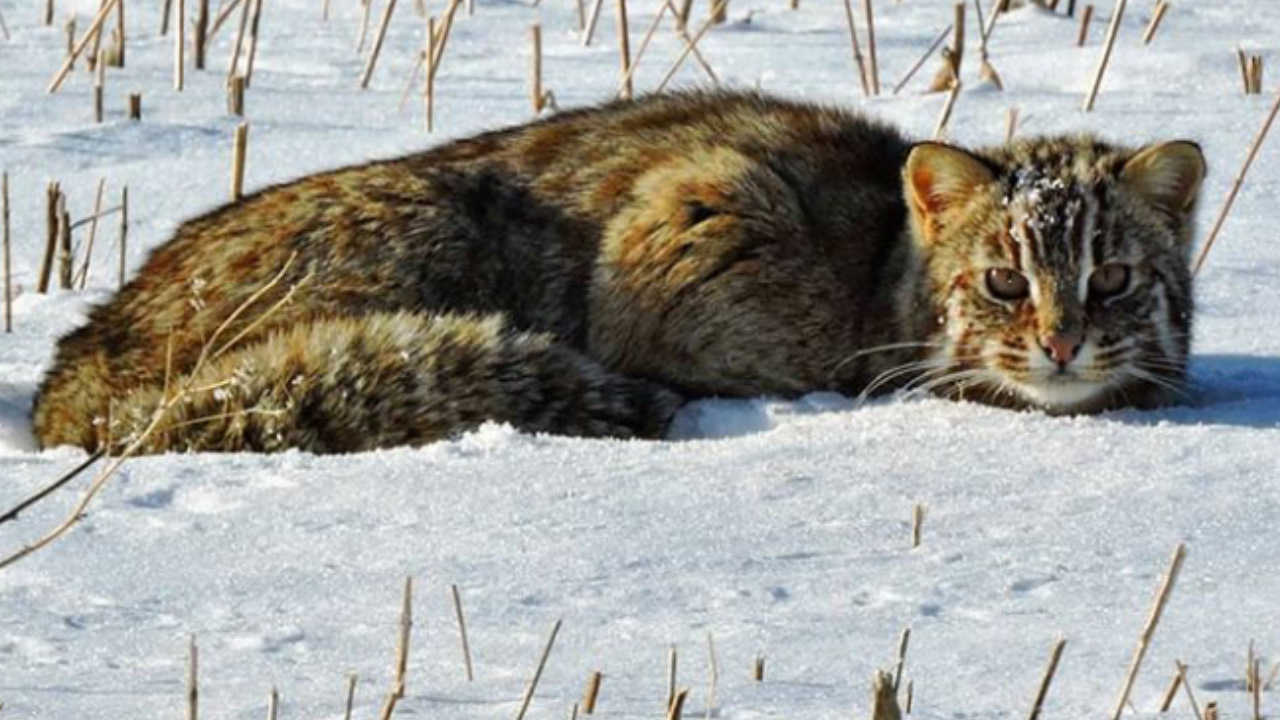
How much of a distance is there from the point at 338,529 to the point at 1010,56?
19.8ft

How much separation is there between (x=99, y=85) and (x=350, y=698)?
618 centimetres

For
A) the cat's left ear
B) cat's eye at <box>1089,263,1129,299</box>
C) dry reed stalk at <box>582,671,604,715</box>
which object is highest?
the cat's left ear

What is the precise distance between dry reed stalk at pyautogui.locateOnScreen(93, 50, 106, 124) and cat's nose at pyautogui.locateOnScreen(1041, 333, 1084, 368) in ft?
14.3

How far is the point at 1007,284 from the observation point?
6594mm

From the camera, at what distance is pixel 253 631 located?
4.48 meters

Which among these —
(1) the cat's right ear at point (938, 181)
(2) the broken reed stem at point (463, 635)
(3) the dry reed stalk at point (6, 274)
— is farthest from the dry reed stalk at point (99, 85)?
(2) the broken reed stem at point (463, 635)

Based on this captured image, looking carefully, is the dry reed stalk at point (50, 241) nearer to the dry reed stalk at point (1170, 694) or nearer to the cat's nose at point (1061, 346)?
the cat's nose at point (1061, 346)

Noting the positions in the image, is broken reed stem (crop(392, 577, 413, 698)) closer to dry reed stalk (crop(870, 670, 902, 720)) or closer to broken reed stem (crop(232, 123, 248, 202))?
dry reed stalk (crop(870, 670, 902, 720))

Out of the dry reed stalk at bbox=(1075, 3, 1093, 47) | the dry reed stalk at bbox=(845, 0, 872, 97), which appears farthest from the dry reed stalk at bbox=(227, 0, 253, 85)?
the dry reed stalk at bbox=(1075, 3, 1093, 47)

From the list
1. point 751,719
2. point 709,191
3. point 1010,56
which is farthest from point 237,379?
point 1010,56

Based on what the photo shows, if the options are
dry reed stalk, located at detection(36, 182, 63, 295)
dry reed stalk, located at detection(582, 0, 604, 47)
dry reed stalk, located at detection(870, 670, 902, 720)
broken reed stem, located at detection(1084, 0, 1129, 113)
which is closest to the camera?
dry reed stalk, located at detection(870, 670, 902, 720)

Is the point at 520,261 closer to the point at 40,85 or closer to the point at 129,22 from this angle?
the point at 40,85

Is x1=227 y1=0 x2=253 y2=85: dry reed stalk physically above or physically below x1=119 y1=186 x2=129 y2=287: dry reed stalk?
above

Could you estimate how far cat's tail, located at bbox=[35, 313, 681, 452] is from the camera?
20.7 feet
